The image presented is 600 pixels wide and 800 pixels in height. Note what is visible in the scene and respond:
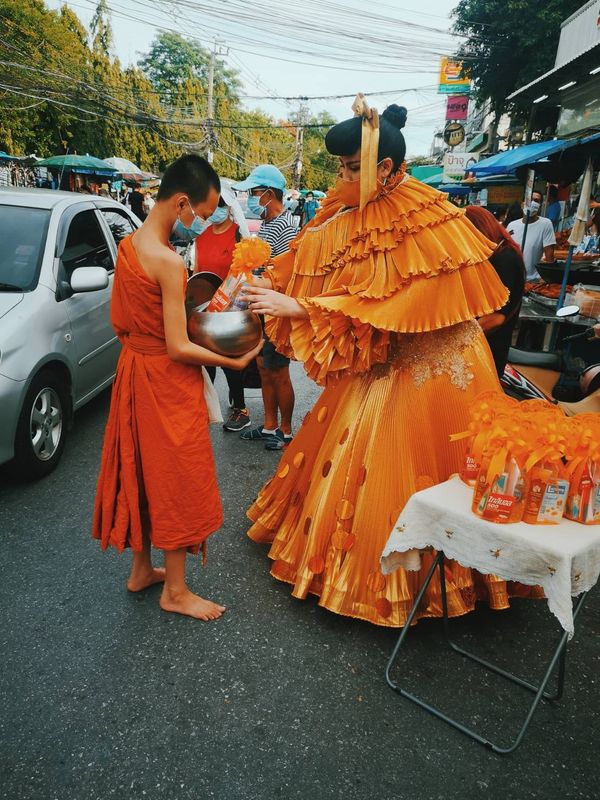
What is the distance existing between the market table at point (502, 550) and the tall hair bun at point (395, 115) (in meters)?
1.52

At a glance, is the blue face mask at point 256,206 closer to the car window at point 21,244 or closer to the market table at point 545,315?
the car window at point 21,244

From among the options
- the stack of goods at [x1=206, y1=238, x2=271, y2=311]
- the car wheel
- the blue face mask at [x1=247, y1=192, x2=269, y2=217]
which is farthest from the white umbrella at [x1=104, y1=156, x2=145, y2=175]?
the stack of goods at [x1=206, y1=238, x2=271, y2=311]

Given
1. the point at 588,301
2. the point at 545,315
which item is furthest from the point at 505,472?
the point at 545,315

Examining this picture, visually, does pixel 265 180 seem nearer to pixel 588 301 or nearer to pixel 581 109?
pixel 588 301

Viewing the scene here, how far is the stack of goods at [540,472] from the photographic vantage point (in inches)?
69.2

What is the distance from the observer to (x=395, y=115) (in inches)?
92.7

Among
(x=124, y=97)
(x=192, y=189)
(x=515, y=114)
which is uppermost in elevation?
(x=124, y=97)

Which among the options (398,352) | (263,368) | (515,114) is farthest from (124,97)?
(398,352)

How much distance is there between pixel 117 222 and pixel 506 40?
16.3 metres

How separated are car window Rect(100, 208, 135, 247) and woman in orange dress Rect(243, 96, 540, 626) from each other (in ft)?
11.1

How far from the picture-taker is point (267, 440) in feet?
15.1

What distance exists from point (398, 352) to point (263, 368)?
80.6 inches

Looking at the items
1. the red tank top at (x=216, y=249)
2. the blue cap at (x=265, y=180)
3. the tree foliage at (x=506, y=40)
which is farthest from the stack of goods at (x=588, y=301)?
the tree foliage at (x=506, y=40)

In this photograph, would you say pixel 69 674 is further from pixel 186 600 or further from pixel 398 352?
pixel 398 352
